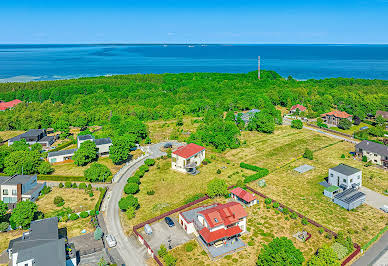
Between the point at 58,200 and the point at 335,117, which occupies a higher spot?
the point at 335,117

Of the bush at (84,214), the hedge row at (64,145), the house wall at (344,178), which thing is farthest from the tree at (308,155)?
the hedge row at (64,145)

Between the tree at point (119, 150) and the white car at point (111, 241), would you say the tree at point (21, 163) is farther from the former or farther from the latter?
the white car at point (111, 241)

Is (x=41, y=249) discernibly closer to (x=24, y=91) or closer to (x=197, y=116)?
(x=197, y=116)

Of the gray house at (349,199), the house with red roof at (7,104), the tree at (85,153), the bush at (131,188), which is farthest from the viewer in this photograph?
the house with red roof at (7,104)

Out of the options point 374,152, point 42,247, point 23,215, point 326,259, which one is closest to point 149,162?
Answer: point 23,215

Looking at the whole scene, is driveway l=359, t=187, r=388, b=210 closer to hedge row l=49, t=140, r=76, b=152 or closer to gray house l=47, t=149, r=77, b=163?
gray house l=47, t=149, r=77, b=163

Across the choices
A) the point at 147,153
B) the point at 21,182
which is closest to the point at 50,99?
the point at 147,153

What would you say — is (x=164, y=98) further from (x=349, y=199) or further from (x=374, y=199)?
(x=374, y=199)
